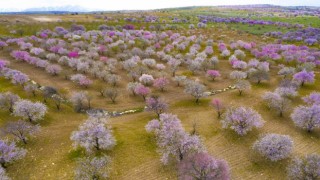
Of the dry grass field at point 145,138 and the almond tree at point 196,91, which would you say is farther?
the almond tree at point 196,91

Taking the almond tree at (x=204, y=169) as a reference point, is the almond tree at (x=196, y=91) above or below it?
above

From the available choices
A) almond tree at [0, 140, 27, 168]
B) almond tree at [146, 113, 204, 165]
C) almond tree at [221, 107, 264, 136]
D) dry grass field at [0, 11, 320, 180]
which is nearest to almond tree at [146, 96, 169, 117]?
dry grass field at [0, 11, 320, 180]

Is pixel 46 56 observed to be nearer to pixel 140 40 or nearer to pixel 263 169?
pixel 140 40

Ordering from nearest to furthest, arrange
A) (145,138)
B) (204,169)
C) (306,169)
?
(306,169), (204,169), (145,138)

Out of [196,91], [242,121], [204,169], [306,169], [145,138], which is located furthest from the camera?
[196,91]

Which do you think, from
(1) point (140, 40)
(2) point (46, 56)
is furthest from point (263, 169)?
(1) point (140, 40)

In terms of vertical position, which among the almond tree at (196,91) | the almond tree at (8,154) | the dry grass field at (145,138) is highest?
the almond tree at (196,91)

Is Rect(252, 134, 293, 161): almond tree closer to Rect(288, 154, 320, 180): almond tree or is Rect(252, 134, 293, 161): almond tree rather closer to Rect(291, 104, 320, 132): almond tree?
Rect(288, 154, 320, 180): almond tree

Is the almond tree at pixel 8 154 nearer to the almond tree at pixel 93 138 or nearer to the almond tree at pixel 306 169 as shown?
the almond tree at pixel 93 138

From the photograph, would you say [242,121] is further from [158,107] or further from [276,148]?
[158,107]

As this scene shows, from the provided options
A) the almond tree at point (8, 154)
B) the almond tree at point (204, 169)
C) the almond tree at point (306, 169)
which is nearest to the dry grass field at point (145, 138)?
the almond tree at point (8, 154)

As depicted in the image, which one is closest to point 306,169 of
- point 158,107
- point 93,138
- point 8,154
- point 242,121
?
point 242,121
